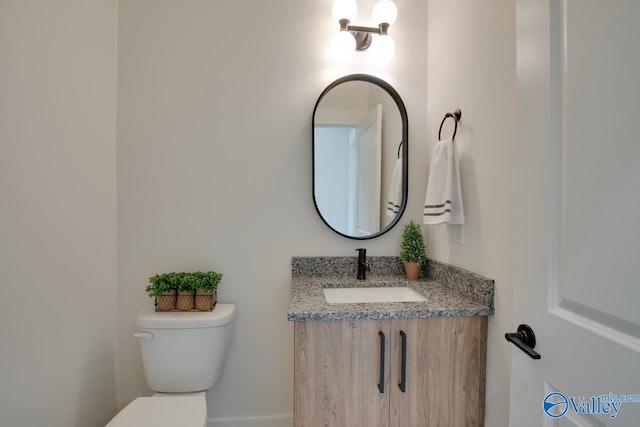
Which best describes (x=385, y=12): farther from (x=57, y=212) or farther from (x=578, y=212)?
(x=57, y=212)

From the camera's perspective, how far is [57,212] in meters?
1.16

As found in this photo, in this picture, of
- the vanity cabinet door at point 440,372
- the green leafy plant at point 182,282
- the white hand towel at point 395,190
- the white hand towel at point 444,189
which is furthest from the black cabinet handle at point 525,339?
the green leafy plant at point 182,282

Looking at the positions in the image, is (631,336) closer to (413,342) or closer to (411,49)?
(413,342)

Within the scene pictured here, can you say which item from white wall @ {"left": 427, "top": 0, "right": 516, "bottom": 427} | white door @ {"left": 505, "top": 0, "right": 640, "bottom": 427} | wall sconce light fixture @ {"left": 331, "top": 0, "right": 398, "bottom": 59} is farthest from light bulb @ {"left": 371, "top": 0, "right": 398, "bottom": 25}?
white door @ {"left": 505, "top": 0, "right": 640, "bottom": 427}

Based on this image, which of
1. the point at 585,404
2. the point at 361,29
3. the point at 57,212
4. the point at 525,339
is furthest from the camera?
the point at 361,29

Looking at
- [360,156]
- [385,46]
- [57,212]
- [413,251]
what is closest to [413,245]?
[413,251]

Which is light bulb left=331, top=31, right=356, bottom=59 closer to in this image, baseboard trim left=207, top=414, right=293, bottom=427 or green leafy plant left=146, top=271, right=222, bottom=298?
green leafy plant left=146, top=271, right=222, bottom=298

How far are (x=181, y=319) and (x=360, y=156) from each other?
116 cm

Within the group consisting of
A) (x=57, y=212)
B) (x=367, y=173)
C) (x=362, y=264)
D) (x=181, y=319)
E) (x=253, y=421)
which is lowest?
(x=253, y=421)

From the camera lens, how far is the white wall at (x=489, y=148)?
101 centimetres

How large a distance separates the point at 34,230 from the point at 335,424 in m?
1.29

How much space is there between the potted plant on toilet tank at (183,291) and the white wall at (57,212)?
30cm

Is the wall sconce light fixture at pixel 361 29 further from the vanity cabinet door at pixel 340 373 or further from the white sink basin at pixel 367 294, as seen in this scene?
the vanity cabinet door at pixel 340 373

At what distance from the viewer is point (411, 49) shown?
1607 millimetres
